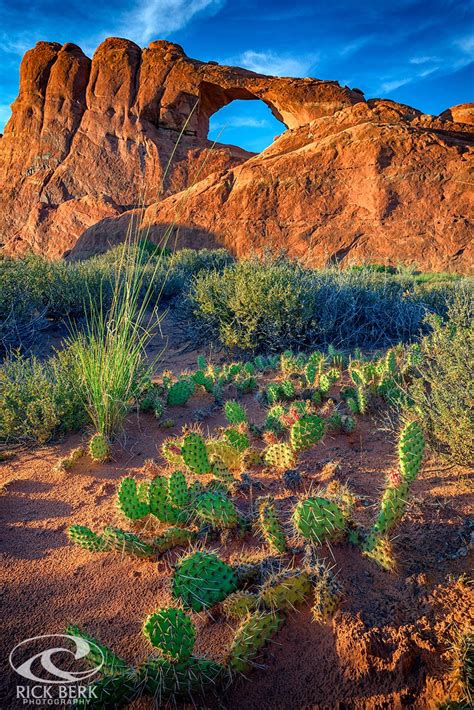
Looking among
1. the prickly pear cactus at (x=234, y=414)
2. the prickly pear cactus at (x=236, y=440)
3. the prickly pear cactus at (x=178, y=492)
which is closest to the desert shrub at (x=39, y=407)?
the prickly pear cactus at (x=234, y=414)

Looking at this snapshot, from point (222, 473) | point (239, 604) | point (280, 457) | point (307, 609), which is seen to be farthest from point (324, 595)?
point (280, 457)

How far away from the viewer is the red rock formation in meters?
14.5

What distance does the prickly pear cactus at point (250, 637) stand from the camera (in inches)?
61.2

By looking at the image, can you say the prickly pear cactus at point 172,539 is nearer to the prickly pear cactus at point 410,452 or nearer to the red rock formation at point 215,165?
the prickly pear cactus at point 410,452

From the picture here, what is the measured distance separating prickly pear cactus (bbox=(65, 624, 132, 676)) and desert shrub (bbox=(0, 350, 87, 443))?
7.36 ft

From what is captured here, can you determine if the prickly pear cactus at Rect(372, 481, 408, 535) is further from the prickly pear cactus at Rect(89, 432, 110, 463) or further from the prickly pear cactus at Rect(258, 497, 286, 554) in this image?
the prickly pear cactus at Rect(89, 432, 110, 463)

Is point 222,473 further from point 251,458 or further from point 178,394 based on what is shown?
point 178,394

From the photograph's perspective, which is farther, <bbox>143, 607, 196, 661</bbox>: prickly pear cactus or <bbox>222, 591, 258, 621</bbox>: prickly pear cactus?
<bbox>222, 591, 258, 621</bbox>: prickly pear cactus

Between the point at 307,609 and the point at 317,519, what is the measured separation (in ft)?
1.17

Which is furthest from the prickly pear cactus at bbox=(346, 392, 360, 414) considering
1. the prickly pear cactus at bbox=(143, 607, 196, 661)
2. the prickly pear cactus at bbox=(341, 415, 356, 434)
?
the prickly pear cactus at bbox=(143, 607, 196, 661)

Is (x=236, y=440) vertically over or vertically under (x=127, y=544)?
over

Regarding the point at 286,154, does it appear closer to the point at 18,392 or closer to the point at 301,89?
the point at 301,89

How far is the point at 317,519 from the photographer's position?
2.03m
